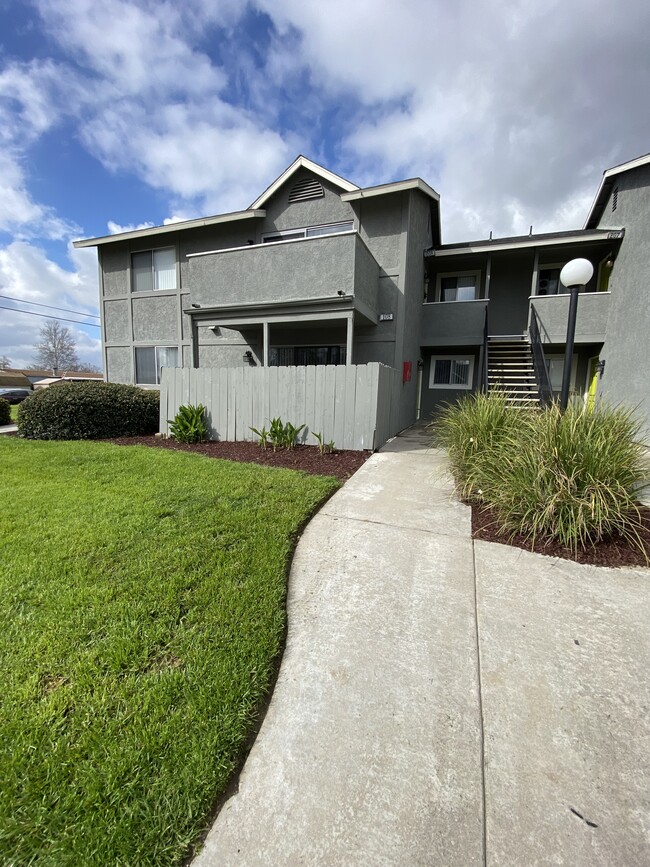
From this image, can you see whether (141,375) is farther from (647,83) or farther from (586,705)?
(647,83)

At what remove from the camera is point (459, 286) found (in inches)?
493

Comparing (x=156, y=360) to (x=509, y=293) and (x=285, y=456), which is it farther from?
(x=509, y=293)

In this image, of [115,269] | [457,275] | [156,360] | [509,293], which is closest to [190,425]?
[156,360]

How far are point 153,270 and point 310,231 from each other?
19.0 ft

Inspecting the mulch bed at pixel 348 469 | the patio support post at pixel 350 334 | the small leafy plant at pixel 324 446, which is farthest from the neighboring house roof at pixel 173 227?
the small leafy plant at pixel 324 446

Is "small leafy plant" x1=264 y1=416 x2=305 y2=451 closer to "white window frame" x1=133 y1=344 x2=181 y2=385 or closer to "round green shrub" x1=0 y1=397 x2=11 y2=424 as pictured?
"white window frame" x1=133 y1=344 x2=181 y2=385

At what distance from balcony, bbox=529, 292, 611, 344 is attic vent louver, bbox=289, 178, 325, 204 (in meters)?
7.08

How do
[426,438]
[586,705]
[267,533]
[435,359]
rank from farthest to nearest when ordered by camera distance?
[435,359]
[426,438]
[267,533]
[586,705]

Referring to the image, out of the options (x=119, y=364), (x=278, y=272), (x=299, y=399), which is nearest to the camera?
(x=299, y=399)

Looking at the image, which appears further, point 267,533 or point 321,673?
point 267,533

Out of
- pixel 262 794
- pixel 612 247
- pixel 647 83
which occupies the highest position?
pixel 647 83

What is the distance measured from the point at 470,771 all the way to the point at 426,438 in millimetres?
7655

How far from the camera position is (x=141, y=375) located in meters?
12.9

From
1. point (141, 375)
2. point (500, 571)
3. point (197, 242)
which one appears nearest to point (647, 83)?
point (197, 242)
